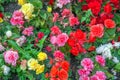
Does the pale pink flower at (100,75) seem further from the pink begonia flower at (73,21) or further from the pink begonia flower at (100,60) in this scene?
the pink begonia flower at (73,21)

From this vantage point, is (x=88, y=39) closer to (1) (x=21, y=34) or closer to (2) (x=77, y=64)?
(2) (x=77, y=64)

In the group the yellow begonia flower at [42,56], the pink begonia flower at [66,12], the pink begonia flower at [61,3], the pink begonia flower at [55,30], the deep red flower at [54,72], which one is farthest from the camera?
the pink begonia flower at [61,3]

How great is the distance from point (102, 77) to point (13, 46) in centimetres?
89

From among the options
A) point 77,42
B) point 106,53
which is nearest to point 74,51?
point 77,42

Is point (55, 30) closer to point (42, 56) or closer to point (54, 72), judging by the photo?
point (42, 56)

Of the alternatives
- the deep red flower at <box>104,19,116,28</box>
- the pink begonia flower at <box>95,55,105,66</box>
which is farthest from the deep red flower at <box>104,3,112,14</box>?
the pink begonia flower at <box>95,55,105,66</box>

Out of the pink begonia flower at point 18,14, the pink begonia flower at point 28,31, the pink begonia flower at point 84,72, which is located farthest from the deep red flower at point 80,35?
the pink begonia flower at point 18,14

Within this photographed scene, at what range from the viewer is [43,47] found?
159 inches

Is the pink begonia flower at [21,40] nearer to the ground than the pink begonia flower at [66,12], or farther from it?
nearer to the ground

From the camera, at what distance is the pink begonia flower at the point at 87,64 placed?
377cm

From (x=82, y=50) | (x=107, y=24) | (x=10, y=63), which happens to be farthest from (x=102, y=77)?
(x=10, y=63)

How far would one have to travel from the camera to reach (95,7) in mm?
4176

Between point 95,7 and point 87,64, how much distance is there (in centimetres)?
70

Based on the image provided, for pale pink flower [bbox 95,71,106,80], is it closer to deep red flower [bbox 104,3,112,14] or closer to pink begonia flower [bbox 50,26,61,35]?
pink begonia flower [bbox 50,26,61,35]
